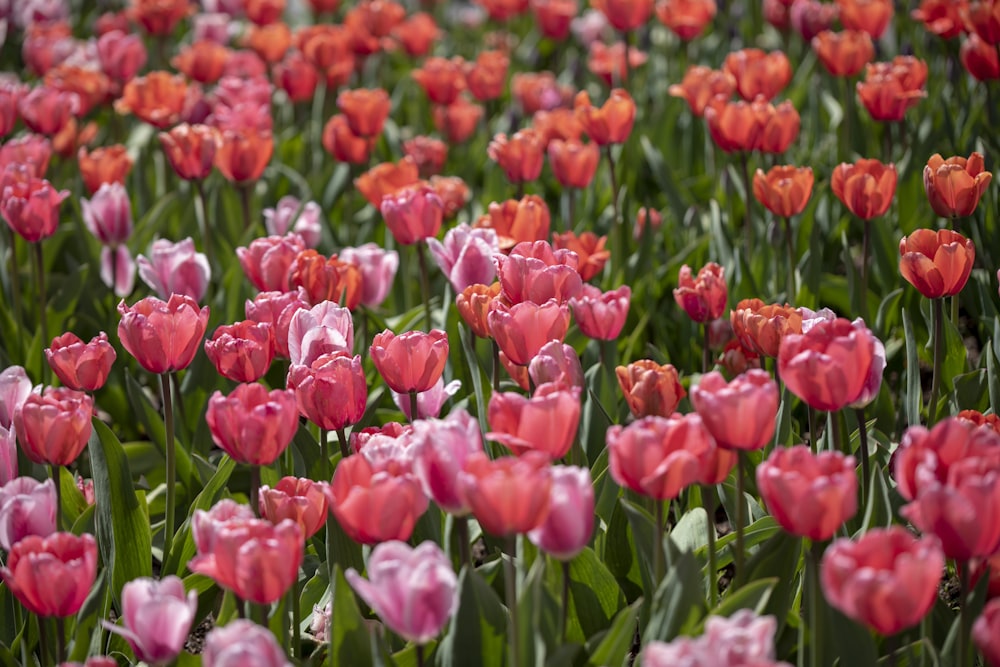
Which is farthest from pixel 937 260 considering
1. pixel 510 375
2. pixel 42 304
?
pixel 42 304

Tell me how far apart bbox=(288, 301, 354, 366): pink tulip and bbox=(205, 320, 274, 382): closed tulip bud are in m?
0.05

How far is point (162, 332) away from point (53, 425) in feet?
0.82

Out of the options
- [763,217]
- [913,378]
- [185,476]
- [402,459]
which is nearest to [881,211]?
[913,378]

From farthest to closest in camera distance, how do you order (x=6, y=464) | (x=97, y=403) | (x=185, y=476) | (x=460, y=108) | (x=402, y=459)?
(x=460, y=108)
(x=97, y=403)
(x=185, y=476)
(x=6, y=464)
(x=402, y=459)

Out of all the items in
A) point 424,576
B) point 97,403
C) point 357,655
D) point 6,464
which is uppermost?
point 424,576

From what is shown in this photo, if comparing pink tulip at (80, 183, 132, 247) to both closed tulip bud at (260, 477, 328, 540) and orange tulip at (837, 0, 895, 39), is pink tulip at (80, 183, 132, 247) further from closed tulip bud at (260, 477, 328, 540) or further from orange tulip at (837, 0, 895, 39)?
orange tulip at (837, 0, 895, 39)

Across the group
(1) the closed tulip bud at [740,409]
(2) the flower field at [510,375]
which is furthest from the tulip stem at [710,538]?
(1) the closed tulip bud at [740,409]

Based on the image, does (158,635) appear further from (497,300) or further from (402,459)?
(497,300)

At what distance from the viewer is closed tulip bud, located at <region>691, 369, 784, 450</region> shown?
1.38 meters

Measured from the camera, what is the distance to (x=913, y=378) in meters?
2.10

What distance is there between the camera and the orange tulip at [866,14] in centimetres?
355

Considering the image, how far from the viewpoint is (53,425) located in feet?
5.54

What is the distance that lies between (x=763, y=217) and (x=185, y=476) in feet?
5.85

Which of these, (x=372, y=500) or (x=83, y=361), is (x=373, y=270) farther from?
(x=372, y=500)
